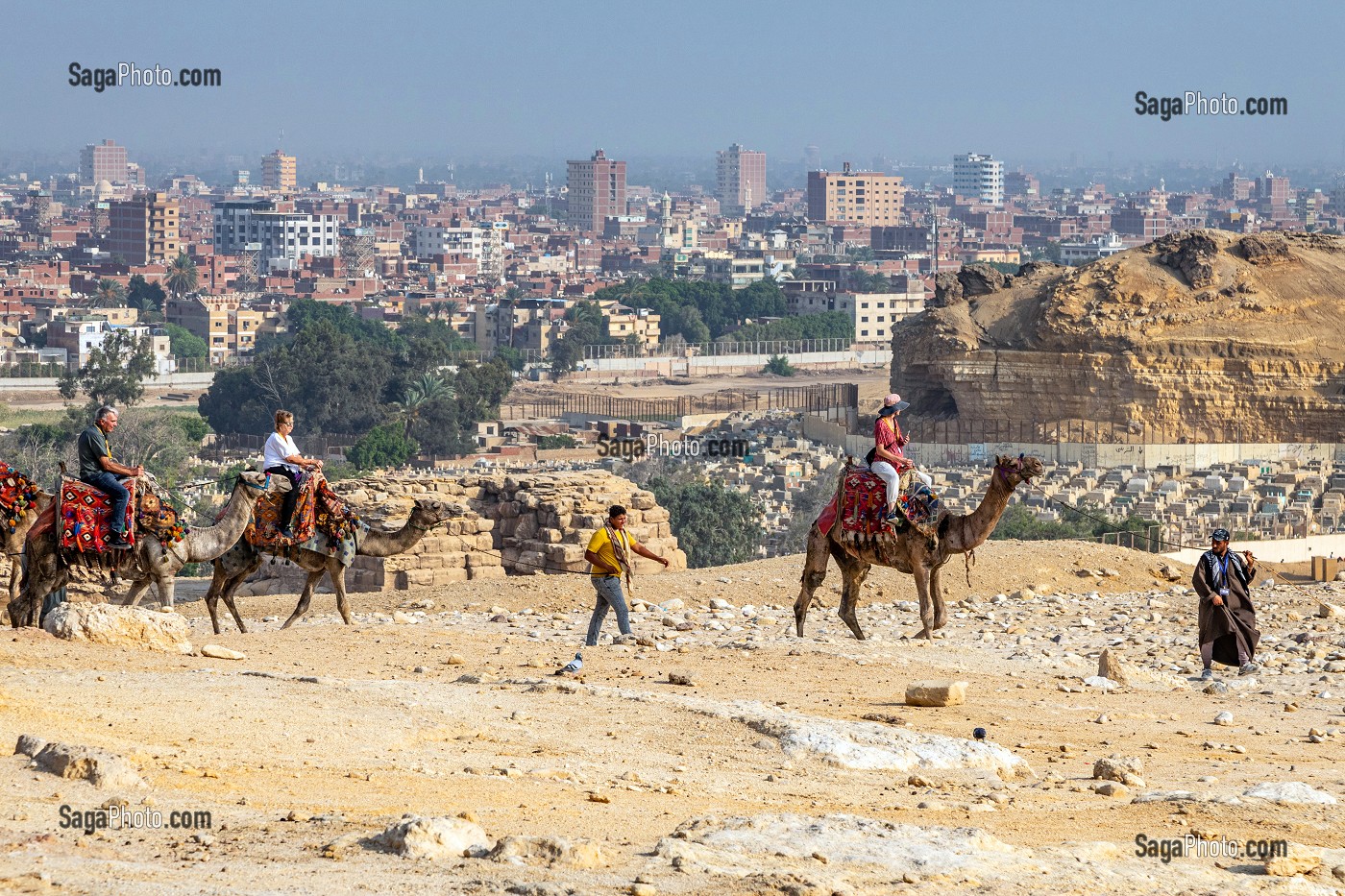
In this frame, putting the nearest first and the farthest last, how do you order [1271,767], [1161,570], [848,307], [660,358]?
[1271,767]
[1161,570]
[660,358]
[848,307]

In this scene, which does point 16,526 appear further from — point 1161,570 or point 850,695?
point 1161,570

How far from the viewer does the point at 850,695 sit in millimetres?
11117

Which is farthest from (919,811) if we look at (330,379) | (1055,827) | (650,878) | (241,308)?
(241,308)

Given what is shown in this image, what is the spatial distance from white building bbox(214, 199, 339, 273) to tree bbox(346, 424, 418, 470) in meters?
108

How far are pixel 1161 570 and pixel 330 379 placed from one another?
5377 centimetres

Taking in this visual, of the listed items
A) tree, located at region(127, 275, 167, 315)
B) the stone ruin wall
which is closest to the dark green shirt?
the stone ruin wall

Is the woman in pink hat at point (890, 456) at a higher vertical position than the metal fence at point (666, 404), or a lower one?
higher

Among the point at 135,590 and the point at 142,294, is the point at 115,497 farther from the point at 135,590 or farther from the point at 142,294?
the point at 142,294

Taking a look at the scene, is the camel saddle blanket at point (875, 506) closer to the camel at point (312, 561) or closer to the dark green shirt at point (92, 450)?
the camel at point (312, 561)

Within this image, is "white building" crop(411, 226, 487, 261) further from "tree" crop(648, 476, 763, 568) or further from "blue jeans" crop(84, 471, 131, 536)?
"blue jeans" crop(84, 471, 131, 536)

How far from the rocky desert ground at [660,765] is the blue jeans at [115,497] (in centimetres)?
89

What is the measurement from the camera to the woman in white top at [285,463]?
535 inches

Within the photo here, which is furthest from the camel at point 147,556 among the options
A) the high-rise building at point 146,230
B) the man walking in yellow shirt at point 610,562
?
the high-rise building at point 146,230

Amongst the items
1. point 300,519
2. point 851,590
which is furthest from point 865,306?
point 300,519
